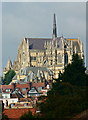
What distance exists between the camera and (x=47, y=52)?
476 ft

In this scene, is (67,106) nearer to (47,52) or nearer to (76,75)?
(76,75)

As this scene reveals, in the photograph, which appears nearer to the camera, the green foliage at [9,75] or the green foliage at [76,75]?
the green foliage at [76,75]

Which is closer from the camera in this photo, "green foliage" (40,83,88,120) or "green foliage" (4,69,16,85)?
"green foliage" (40,83,88,120)

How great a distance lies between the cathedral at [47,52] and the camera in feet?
461

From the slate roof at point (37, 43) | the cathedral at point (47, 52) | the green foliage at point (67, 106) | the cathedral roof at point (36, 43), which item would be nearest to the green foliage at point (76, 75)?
the green foliage at point (67, 106)

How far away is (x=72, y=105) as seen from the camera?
2528 cm

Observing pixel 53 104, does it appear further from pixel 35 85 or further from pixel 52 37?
pixel 52 37

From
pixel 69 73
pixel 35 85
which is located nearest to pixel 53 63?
pixel 35 85

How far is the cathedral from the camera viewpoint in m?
141

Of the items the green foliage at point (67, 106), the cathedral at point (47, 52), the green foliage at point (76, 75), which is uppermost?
the cathedral at point (47, 52)

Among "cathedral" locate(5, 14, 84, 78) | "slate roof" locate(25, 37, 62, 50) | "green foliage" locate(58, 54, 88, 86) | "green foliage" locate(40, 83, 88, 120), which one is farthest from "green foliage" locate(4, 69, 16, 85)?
"green foliage" locate(40, 83, 88, 120)

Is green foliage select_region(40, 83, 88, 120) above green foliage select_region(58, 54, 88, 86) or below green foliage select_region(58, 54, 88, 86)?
below

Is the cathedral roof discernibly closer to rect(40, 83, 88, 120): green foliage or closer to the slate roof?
the slate roof

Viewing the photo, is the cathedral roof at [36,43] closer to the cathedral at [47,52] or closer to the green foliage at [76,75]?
the cathedral at [47,52]
